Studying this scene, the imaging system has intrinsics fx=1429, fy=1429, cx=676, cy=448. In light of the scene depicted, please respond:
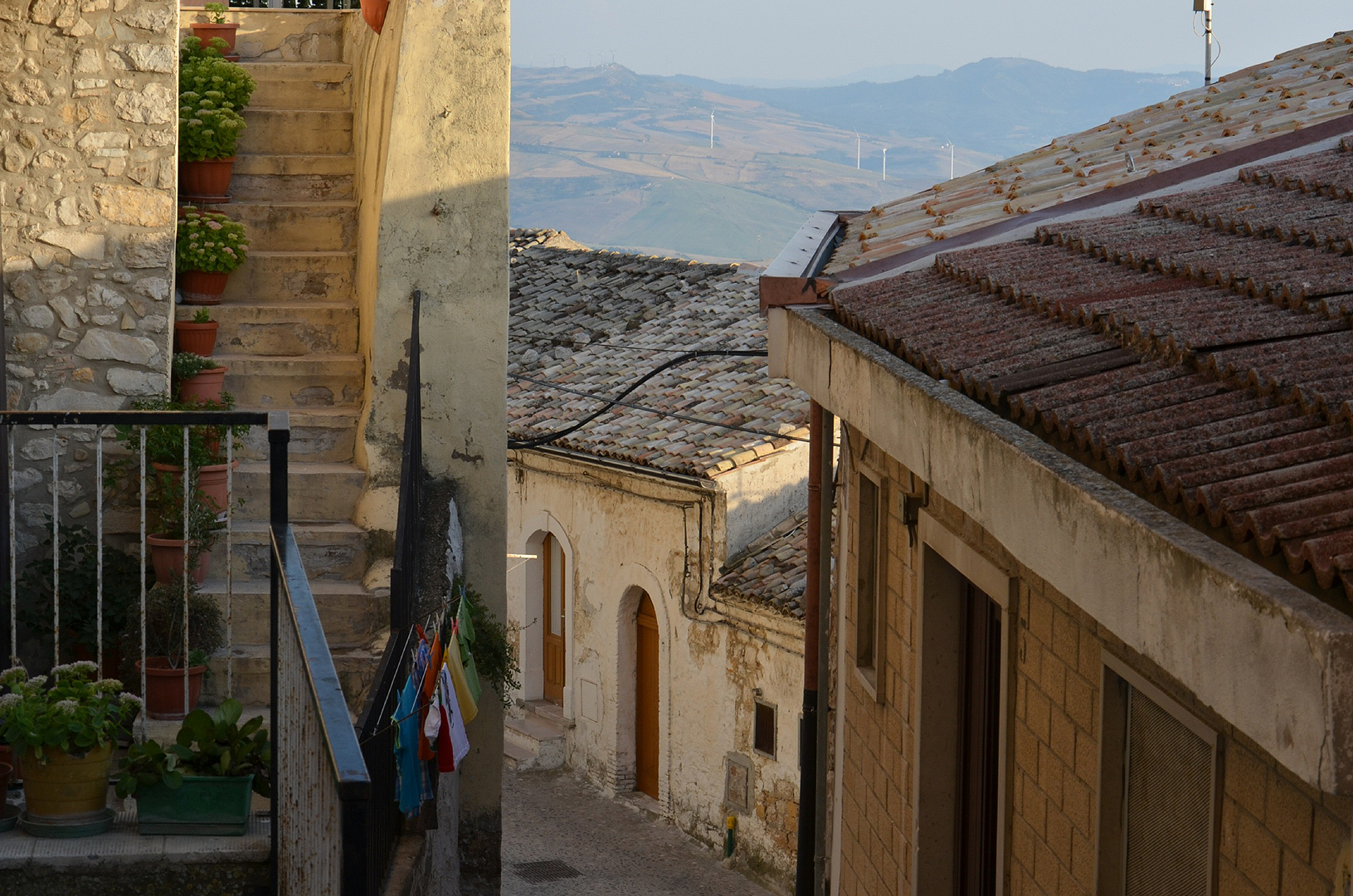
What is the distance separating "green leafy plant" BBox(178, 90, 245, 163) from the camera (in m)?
6.73

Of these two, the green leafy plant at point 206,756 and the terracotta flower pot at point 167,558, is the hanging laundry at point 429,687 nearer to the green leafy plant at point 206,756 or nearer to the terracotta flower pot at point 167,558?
the green leafy plant at point 206,756

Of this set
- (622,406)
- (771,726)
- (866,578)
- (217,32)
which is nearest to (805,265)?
(866,578)

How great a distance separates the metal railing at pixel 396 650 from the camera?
365 centimetres

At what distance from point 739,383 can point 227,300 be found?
8.86m

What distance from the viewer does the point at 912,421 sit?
3.32 meters

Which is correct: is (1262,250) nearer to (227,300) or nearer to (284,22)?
(227,300)

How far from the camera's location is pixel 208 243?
20.9ft

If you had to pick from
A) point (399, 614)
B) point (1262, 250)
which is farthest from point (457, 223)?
point (1262, 250)

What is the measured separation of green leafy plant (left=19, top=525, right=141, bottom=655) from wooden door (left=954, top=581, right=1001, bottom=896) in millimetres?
2948

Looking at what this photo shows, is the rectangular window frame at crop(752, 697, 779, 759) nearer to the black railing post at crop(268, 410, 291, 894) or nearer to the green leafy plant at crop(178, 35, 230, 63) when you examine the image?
the green leafy plant at crop(178, 35, 230, 63)

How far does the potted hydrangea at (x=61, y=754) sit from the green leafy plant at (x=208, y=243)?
2879mm

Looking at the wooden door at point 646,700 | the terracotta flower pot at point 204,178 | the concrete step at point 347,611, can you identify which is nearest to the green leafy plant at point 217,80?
the terracotta flower pot at point 204,178

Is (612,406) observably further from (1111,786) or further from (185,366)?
(1111,786)

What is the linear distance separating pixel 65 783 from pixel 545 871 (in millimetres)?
11114
